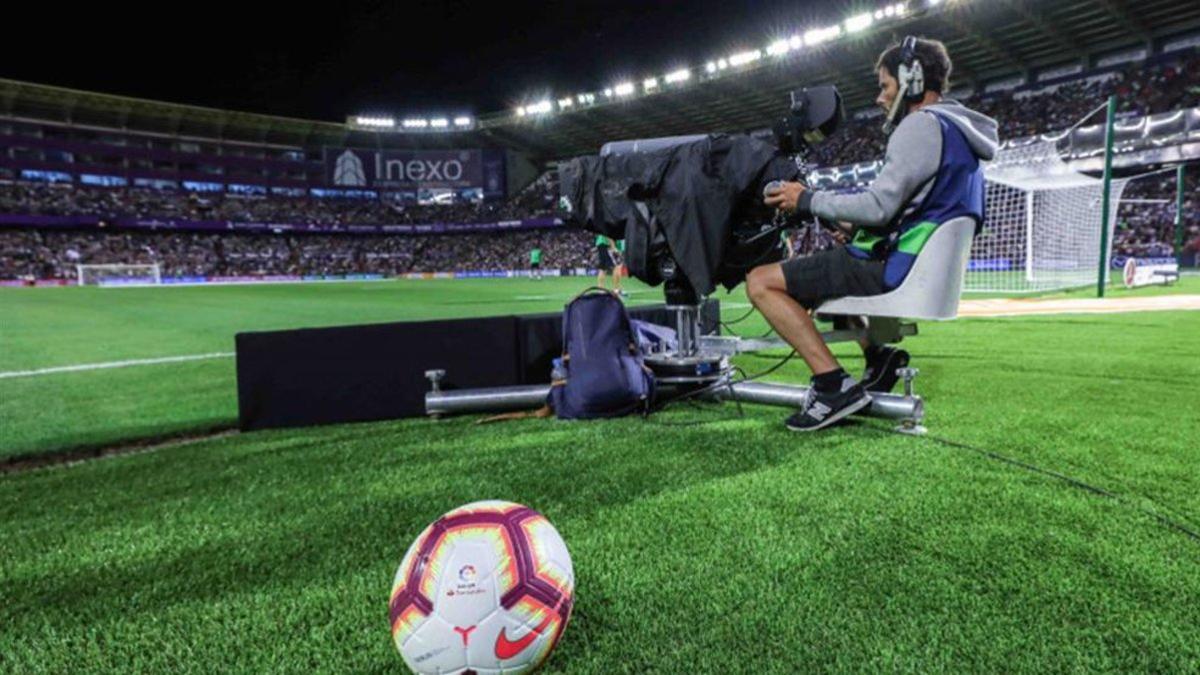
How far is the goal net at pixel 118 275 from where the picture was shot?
113 ft

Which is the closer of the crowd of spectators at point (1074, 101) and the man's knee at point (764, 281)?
the man's knee at point (764, 281)

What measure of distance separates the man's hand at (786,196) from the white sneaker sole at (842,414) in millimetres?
969

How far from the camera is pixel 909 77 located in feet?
9.25

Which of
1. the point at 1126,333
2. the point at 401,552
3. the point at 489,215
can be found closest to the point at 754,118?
the point at 489,215

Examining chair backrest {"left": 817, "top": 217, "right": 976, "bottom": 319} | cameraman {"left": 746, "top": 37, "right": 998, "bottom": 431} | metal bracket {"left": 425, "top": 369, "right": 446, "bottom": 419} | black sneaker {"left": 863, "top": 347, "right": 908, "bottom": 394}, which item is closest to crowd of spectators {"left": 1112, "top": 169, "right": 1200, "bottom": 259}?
black sneaker {"left": 863, "top": 347, "right": 908, "bottom": 394}

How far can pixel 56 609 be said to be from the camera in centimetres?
156

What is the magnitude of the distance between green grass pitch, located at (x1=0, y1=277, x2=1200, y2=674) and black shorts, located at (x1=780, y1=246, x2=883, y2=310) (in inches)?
26.7

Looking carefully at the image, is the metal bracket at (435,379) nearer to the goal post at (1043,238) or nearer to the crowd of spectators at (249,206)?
the goal post at (1043,238)

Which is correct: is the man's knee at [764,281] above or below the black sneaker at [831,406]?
above

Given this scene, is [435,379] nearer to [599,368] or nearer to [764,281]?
[599,368]

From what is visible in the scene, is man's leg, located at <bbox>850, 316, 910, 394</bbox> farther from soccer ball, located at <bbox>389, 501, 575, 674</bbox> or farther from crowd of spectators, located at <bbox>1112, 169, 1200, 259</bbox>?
crowd of spectators, located at <bbox>1112, 169, 1200, 259</bbox>

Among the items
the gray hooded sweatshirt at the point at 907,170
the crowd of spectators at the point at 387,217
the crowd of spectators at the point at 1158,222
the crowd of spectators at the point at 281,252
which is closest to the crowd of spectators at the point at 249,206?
the crowd of spectators at the point at 387,217

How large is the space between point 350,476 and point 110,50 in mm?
49857

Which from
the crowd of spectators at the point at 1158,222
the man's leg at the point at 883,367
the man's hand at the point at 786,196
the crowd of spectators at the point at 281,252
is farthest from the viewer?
the crowd of spectators at the point at 281,252
